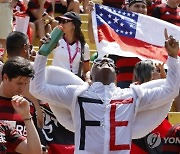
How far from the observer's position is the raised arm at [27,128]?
4.63 metres

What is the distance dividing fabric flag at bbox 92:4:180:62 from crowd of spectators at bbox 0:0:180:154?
157 millimetres

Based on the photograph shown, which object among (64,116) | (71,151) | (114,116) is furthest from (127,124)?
(71,151)

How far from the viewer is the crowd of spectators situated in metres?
4.76

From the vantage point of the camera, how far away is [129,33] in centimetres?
855

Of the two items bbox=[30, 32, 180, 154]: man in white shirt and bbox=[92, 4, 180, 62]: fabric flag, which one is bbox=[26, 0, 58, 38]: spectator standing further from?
bbox=[30, 32, 180, 154]: man in white shirt

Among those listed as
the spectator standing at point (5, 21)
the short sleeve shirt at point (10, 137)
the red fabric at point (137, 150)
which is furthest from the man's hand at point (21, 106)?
the spectator standing at point (5, 21)

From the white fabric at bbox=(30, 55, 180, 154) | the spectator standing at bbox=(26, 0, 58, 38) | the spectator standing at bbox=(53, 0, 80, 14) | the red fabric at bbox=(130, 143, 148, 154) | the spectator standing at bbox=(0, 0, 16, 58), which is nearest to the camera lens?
the white fabric at bbox=(30, 55, 180, 154)

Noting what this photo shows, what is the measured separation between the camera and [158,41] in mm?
8469

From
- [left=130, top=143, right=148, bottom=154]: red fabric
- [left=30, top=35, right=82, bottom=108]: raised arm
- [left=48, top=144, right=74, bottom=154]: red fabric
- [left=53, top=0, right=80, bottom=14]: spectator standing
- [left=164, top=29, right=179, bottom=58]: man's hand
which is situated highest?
Result: [left=164, top=29, right=179, bottom=58]: man's hand

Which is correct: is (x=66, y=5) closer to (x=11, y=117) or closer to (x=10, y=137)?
(x=11, y=117)

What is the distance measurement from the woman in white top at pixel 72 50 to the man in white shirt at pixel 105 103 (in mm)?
2898

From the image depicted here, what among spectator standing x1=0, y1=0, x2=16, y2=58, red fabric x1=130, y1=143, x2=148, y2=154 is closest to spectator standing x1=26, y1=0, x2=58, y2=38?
spectator standing x1=0, y1=0, x2=16, y2=58

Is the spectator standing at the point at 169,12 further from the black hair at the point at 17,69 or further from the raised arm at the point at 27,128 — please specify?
the raised arm at the point at 27,128

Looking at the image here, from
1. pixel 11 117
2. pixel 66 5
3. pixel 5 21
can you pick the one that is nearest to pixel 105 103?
pixel 11 117
